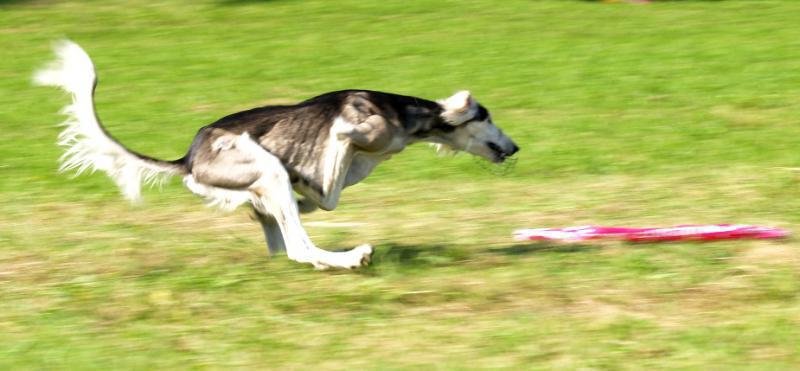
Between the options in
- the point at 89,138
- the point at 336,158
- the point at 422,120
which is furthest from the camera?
the point at 422,120

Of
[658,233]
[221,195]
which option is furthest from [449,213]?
[221,195]

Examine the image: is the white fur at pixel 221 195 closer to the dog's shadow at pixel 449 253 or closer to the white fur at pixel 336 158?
the white fur at pixel 336 158

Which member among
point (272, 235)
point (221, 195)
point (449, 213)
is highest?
point (221, 195)

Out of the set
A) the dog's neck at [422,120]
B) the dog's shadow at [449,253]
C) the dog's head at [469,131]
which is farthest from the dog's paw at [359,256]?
the dog's head at [469,131]

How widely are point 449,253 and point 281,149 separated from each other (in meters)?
1.33

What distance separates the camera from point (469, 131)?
8.83 m

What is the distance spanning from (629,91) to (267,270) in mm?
9159

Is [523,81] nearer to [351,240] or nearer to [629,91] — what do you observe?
[629,91]

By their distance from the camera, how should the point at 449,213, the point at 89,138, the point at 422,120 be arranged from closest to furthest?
the point at 89,138 < the point at 422,120 < the point at 449,213

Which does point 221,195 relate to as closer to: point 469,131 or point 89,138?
point 89,138

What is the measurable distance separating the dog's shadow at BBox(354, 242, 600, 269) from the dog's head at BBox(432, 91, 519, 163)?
594 mm

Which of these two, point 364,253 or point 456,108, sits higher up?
point 456,108

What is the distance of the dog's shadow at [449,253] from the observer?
8.54 meters

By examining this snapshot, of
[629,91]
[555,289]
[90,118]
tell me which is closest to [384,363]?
[555,289]
